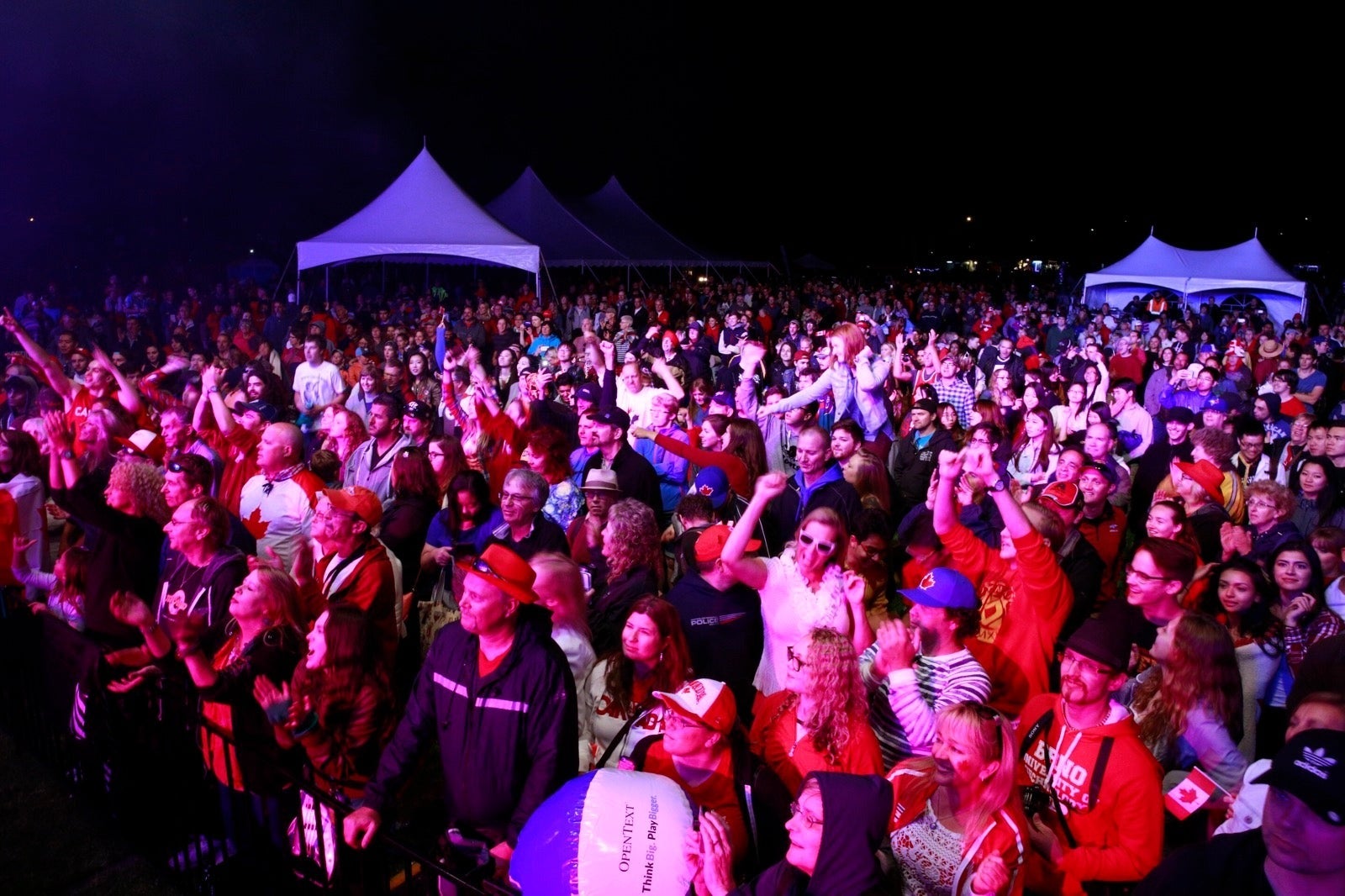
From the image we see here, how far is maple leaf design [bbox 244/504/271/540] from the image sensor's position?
502cm

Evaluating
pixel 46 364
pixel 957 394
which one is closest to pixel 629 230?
pixel 957 394

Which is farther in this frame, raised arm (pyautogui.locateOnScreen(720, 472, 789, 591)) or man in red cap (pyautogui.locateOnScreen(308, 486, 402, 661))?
man in red cap (pyautogui.locateOnScreen(308, 486, 402, 661))

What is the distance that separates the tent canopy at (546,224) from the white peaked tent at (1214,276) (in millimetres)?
12735

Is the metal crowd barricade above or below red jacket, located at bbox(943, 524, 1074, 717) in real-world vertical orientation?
below

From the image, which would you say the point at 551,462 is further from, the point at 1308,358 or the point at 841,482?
the point at 1308,358

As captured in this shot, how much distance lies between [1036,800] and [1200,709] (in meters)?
0.78

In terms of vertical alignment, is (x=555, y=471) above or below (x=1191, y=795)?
above

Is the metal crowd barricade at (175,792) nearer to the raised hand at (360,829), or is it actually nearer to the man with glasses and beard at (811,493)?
the raised hand at (360,829)

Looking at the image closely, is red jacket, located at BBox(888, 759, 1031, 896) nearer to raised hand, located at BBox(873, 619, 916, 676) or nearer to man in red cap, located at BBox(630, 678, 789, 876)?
man in red cap, located at BBox(630, 678, 789, 876)

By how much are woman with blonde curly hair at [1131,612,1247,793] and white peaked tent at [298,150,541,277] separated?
48.0ft

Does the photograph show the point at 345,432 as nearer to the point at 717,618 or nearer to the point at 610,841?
the point at 717,618

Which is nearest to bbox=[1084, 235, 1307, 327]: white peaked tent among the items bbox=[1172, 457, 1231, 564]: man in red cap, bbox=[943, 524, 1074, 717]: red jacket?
bbox=[1172, 457, 1231, 564]: man in red cap

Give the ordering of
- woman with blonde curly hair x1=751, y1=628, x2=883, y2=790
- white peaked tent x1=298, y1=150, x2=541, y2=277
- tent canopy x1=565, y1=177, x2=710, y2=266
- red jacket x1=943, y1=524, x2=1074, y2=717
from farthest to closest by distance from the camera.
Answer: tent canopy x1=565, y1=177, x2=710, y2=266 < white peaked tent x1=298, y1=150, x2=541, y2=277 < red jacket x1=943, y1=524, x2=1074, y2=717 < woman with blonde curly hair x1=751, y1=628, x2=883, y2=790

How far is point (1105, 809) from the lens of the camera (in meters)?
2.63
